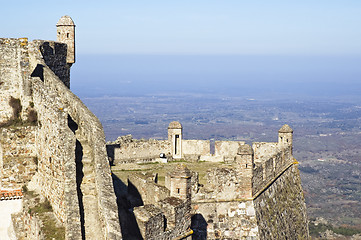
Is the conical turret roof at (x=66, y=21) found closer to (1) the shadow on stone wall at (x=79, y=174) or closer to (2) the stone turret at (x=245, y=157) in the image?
(1) the shadow on stone wall at (x=79, y=174)

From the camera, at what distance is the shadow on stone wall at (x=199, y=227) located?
2712 centimetres

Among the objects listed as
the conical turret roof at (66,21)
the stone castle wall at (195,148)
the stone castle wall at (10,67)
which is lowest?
the stone castle wall at (195,148)

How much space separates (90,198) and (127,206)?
4.75 m

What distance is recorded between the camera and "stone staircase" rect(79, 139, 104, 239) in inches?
786

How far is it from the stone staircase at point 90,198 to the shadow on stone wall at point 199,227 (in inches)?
279

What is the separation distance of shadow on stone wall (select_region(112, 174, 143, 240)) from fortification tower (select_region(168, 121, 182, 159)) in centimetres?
755

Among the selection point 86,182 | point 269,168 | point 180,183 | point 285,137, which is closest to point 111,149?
point 269,168

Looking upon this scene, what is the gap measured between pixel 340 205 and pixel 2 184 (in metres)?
121

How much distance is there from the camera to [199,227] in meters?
27.2

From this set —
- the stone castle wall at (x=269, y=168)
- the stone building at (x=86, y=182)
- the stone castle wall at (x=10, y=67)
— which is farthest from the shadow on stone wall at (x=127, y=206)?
the stone castle wall at (x=10, y=67)

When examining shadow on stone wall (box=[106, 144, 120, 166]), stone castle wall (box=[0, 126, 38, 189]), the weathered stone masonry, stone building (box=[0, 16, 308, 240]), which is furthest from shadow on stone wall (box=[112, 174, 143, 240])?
shadow on stone wall (box=[106, 144, 120, 166])

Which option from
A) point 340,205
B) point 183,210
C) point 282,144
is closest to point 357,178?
point 340,205

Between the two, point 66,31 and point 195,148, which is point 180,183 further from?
point 66,31

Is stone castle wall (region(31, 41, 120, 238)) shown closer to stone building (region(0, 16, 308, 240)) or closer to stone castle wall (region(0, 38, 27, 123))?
stone building (region(0, 16, 308, 240))
